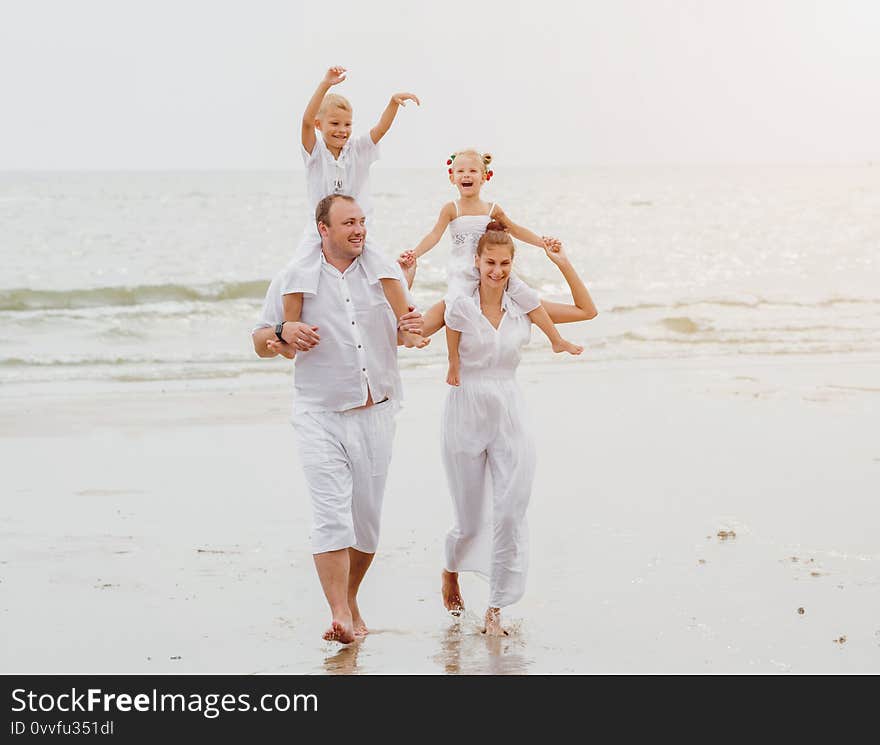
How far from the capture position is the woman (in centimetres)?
593

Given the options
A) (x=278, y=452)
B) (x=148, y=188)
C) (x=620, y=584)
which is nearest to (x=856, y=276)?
A: (x=278, y=452)

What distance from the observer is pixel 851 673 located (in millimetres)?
5258

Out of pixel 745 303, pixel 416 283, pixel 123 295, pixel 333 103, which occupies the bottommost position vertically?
pixel 333 103

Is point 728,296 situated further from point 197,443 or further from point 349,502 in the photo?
point 349,502

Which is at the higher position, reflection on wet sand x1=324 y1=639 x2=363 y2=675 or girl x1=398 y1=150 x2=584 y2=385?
girl x1=398 y1=150 x2=584 y2=385

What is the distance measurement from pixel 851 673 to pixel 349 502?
2264 millimetres

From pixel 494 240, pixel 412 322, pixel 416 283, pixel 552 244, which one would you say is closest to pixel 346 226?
pixel 412 322

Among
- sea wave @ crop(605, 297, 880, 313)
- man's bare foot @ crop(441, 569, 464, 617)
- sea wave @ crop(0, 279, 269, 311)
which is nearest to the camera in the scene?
man's bare foot @ crop(441, 569, 464, 617)

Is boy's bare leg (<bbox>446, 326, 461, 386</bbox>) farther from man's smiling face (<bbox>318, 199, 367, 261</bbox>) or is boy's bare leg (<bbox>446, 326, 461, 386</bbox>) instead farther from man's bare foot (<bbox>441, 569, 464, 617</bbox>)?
man's bare foot (<bbox>441, 569, 464, 617</bbox>)

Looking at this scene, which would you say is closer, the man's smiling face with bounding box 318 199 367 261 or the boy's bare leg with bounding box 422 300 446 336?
the man's smiling face with bounding box 318 199 367 261

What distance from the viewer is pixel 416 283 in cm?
2581

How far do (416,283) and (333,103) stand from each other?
19404mm

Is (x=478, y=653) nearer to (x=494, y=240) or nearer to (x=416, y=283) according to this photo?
(x=494, y=240)

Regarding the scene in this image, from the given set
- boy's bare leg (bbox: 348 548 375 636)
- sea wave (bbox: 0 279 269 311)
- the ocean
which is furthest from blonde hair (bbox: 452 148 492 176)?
sea wave (bbox: 0 279 269 311)
